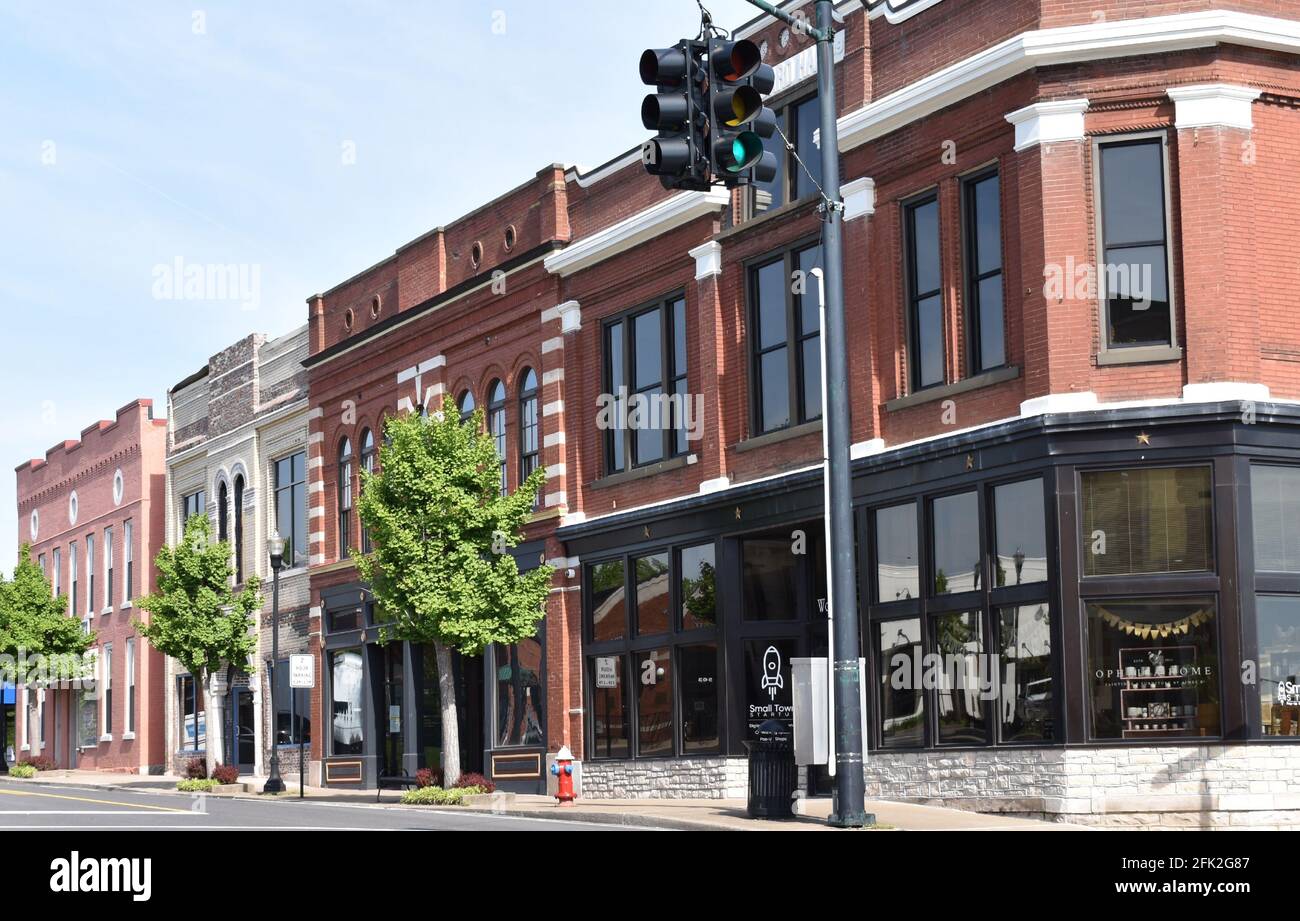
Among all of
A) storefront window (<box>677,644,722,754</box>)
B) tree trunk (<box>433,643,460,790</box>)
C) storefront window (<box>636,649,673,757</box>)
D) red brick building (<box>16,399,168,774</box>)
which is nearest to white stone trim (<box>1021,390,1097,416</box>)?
storefront window (<box>677,644,722,754</box>)

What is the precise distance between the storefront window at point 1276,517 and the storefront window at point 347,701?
23.1 meters

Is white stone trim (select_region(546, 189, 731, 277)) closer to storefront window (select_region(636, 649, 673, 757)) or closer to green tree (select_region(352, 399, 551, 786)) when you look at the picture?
green tree (select_region(352, 399, 551, 786))

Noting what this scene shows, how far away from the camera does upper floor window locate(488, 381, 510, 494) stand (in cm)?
3447

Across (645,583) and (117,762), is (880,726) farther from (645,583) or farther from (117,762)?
(117,762)

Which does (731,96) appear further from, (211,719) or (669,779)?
(211,719)

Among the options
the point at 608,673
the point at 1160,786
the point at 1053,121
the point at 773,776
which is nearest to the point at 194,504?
the point at 608,673

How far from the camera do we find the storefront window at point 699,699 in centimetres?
2781

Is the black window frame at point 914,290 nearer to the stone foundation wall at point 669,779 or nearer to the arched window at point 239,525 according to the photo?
the stone foundation wall at point 669,779

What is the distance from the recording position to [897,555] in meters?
24.1

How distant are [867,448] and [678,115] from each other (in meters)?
12.1

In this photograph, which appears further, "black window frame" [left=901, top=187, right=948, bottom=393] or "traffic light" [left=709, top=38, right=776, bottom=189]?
"black window frame" [left=901, top=187, right=948, bottom=393]

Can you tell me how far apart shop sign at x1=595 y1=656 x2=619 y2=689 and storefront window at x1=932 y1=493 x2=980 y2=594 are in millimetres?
8496

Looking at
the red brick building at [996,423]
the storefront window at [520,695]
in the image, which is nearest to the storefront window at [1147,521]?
the red brick building at [996,423]

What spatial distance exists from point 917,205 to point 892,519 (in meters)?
4.33
